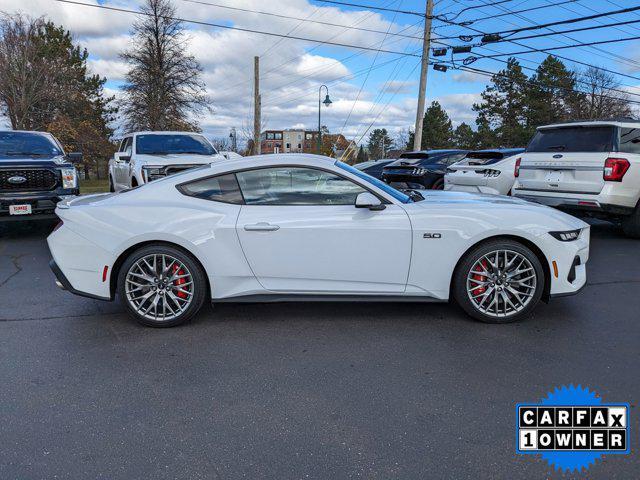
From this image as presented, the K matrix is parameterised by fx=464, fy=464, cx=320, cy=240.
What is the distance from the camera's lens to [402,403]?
Result: 2814 millimetres

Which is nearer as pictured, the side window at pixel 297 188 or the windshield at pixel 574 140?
the side window at pixel 297 188

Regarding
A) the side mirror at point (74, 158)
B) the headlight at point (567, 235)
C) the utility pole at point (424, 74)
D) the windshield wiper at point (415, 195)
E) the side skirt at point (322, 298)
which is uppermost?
the utility pole at point (424, 74)

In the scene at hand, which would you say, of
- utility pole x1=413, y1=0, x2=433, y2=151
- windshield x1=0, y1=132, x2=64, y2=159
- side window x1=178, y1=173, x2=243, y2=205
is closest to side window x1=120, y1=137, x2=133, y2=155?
windshield x1=0, y1=132, x2=64, y2=159

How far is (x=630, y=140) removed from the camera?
7.15 m

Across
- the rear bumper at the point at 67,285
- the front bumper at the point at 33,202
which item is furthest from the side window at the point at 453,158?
the rear bumper at the point at 67,285

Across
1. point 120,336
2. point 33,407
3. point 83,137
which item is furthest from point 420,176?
point 83,137

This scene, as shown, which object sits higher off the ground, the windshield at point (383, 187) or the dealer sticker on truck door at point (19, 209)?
the windshield at point (383, 187)

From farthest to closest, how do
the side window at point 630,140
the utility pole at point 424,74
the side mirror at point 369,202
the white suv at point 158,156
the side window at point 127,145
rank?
the utility pole at point 424,74, the side window at point 127,145, the white suv at point 158,156, the side window at point 630,140, the side mirror at point 369,202

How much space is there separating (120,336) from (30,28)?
31757 mm

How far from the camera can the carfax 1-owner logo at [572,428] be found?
2371 millimetres

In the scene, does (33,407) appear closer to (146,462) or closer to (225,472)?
(146,462)

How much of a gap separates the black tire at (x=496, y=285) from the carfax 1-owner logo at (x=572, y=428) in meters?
1.11

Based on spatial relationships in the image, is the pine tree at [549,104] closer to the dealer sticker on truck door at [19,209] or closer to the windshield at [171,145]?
the windshield at [171,145]

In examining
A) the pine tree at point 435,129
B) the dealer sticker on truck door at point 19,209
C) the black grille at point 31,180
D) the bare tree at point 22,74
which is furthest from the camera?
the pine tree at point 435,129
